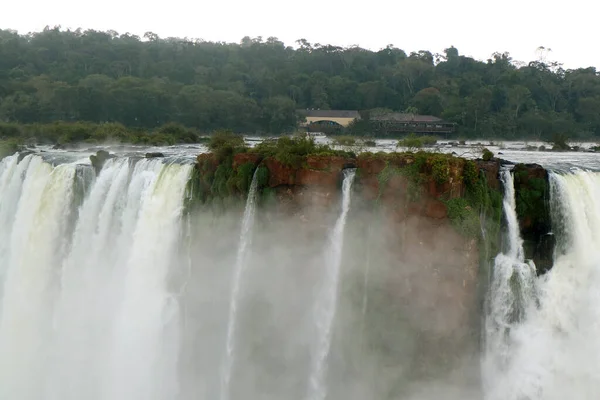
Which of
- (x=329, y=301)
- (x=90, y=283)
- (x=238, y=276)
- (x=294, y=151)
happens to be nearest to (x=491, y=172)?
(x=294, y=151)

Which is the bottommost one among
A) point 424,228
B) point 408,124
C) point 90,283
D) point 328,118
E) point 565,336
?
point 90,283

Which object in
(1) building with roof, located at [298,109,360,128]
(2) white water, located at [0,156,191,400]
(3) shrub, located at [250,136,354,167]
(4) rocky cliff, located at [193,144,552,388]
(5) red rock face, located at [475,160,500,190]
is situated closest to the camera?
(4) rocky cliff, located at [193,144,552,388]

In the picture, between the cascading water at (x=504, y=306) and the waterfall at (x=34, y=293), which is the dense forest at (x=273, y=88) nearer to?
the waterfall at (x=34, y=293)

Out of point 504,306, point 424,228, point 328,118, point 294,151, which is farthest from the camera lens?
point 328,118

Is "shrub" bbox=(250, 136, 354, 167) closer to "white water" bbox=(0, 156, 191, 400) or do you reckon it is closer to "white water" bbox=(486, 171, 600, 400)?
"white water" bbox=(0, 156, 191, 400)

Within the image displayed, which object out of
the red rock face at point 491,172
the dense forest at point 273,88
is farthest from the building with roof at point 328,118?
the red rock face at point 491,172

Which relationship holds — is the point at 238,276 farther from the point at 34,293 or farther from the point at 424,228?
the point at 34,293

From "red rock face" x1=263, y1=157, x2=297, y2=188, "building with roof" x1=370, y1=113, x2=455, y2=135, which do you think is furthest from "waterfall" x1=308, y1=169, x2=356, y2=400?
"building with roof" x1=370, y1=113, x2=455, y2=135
